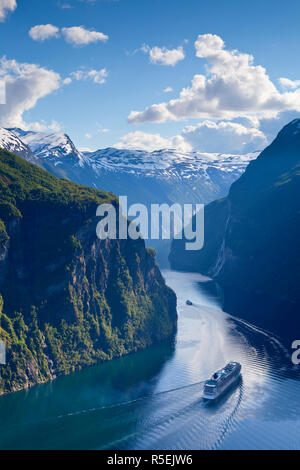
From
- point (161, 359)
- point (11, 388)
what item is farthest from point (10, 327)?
point (161, 359)

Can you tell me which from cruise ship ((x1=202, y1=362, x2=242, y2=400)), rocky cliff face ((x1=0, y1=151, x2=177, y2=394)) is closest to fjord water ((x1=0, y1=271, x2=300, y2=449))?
cruise ship ((x1=202, y1=362, x2=242, y2=400))

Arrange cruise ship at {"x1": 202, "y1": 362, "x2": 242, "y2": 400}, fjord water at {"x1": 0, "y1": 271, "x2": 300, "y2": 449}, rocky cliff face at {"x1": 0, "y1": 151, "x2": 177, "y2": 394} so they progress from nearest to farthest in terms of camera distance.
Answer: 1. fjord water at {"x1": 0, "y1": 271, "x2": 300, "y2": 449}
2. cruise ship at {"x1": 202, "y1": 362, "x2": 242, "y2": 400}
3. rocky cliff face at {"x1": 0, "y1": 151, "x2": 177, "y2": 394}

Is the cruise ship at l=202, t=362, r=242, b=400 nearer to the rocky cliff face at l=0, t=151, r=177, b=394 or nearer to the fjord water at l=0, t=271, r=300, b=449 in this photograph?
the fjord water at l=0, t=271, r=300, b=449

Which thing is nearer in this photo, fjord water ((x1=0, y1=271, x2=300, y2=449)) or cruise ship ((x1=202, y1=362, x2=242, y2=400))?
fjord water ((x1=0, y1=271, x2=300, y2=449))

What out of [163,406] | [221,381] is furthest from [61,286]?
[221,381]

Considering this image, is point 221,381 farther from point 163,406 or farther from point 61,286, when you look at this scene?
point 61,286
